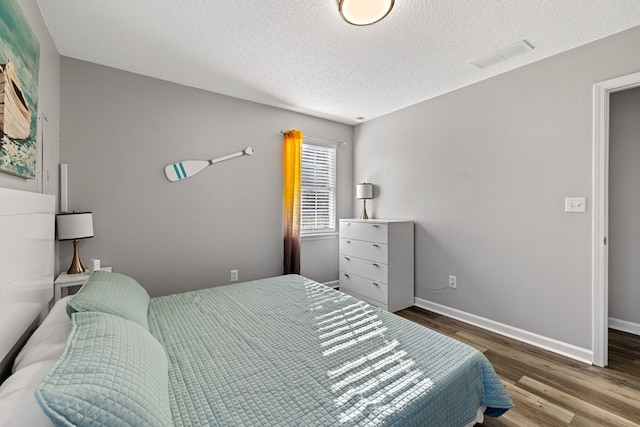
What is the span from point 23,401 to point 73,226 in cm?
176

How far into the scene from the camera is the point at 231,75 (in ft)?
8.63

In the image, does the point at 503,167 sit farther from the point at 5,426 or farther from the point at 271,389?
the point at 5,426

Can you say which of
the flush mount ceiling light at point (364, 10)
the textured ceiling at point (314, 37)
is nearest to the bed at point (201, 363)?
the textured ceiling at point (314, 37)

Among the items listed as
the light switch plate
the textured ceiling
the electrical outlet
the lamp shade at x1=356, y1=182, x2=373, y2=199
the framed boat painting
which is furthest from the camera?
the lamp shade at x1=356, y1=182, x2=373, y2=199

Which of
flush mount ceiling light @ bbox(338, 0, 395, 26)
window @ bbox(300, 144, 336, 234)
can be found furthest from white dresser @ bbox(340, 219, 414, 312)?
flush mount ceiling light @ bbox(338, 0, 395, 26)

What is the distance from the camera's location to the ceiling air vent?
7.05 feet

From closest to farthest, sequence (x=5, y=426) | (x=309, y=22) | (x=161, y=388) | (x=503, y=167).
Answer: (x=5, y=426) < (x=161, y=388) < (x=309, y=22) < (x=503, y=167)

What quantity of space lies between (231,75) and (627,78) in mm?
3066

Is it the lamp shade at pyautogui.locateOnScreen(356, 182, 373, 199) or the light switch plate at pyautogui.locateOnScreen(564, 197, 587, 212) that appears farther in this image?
the lamp shade at pyautogui.locateOnScreen(356, 182, 373, 199)

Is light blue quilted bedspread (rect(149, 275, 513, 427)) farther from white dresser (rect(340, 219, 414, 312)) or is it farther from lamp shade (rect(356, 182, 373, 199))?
lamp shade (rect(356, 182, 373, 199))

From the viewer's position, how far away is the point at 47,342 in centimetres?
103

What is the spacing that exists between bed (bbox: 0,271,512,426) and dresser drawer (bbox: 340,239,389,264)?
1.41 m

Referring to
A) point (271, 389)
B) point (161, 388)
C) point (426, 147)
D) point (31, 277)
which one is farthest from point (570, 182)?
point (31, 277)

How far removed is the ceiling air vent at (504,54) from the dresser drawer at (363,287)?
2.31 metres
